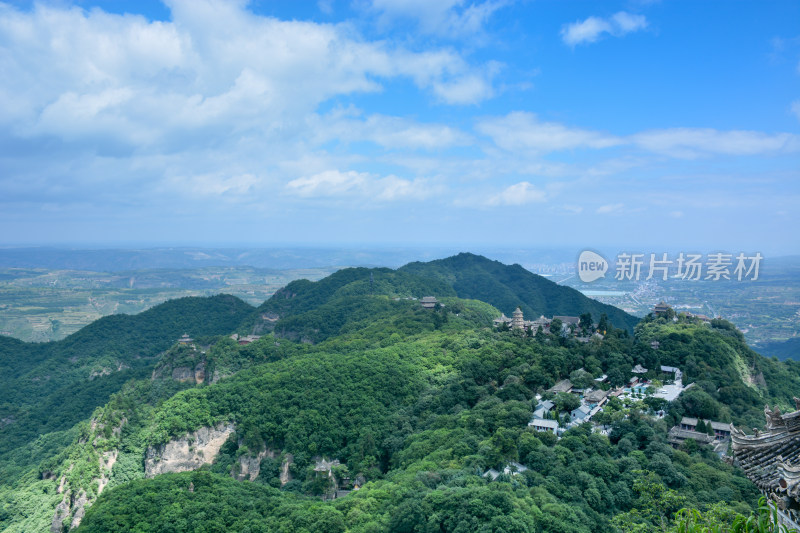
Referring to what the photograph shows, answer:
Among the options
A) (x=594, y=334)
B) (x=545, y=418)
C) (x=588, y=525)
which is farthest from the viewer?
(x=594, y=334)

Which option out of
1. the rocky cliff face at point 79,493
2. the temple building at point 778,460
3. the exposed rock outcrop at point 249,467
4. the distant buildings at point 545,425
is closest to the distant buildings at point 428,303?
the exposed rock outcrop at point 249,467

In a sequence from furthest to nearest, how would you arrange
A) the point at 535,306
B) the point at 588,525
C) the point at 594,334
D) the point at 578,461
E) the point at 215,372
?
the point at 535,306 < the point at 215,372 < the point at 594,334 < the point at 578,461 < the point at 588,525

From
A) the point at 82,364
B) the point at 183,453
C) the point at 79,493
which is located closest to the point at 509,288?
the point at 82,364

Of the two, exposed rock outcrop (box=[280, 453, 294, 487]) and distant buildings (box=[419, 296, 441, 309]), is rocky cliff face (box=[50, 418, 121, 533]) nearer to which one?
exposed rock outcrop (box=[280, 453, 294, 487])

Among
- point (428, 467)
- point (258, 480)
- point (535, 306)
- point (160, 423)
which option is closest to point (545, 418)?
point (428, 467)

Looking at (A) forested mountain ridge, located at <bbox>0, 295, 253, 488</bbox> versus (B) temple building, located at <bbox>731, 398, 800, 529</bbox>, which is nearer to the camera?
(B) temple building, located at <bbox>731, 398, 800, 529</bbox>

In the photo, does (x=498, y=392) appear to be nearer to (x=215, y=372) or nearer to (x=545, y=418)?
(x=545, y=418)

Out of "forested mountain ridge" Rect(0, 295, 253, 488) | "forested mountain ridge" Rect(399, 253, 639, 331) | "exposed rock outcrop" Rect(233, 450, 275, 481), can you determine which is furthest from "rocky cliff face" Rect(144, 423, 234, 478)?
"forested mountain ridge" Rect(399, 253, 639, 331)

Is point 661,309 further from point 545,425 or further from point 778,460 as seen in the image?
point 778,460
